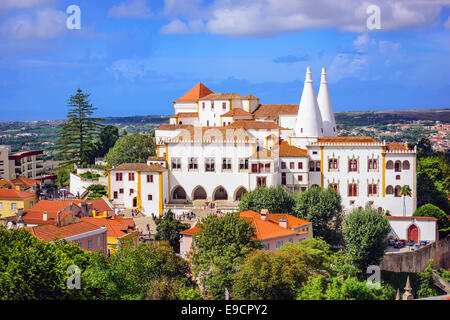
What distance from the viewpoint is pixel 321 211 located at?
48.2 m

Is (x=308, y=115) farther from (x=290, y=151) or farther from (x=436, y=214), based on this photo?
(x=436, y=214)

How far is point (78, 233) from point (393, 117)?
133 meters

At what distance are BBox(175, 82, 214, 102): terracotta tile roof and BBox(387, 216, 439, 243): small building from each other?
25590 millimetres

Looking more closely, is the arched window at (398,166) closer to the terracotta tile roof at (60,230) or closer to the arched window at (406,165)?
the arched window at (406,165)

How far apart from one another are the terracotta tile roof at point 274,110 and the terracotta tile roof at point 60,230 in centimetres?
2693

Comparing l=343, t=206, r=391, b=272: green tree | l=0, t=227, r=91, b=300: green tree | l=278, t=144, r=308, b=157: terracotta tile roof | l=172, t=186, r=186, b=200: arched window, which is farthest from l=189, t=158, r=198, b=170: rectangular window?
l=0, t=227, r=91, b=300: green tree

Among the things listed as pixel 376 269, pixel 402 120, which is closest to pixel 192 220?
pixel 376 269

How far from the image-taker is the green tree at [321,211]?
158 feet

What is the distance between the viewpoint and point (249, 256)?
3119 centimetres

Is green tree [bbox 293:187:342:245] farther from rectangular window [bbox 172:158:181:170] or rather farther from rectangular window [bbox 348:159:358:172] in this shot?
Result: rectangular window [bbox 172:158:181:170]

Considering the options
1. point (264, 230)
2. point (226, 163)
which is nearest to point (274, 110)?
point (226, 163)

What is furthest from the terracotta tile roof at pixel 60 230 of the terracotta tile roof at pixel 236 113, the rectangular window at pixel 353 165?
the terracotta tile roof at pixel 236 113

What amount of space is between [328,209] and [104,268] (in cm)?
2384

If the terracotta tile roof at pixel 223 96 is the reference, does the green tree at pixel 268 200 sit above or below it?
below
